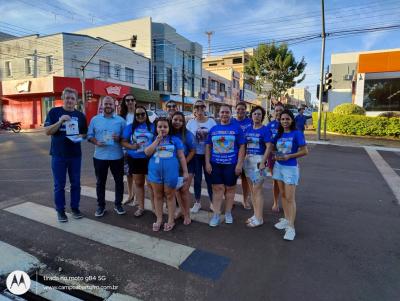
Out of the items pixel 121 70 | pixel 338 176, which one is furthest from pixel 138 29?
pixel 338 176

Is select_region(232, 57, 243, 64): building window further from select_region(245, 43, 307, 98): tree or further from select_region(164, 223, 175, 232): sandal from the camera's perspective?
select_region(164, 223, 175, 232): sandal

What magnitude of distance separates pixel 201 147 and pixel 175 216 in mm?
1182

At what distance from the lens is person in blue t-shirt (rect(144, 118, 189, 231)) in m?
3.82

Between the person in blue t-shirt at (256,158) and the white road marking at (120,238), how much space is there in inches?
51.0

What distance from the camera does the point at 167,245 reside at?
357 centimetres

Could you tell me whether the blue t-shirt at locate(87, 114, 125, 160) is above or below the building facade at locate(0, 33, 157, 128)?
below

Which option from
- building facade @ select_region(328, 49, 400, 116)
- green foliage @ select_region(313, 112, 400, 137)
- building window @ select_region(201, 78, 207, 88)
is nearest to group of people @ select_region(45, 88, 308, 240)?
green foliage @ select_region(313, 112, 400, 137)

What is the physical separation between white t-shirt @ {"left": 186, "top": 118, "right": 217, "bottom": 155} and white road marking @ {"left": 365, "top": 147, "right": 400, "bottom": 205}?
13.6 feet

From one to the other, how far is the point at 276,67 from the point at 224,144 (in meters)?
22.6

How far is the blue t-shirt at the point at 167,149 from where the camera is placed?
3832 mm

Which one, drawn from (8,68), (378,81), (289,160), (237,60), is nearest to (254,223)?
(289,160)

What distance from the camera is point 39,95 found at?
86.2 ft

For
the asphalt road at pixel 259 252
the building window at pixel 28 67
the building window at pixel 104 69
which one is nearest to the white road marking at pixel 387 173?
the asphalt road at pixel 259 252

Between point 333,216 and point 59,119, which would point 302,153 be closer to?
point 333,216
